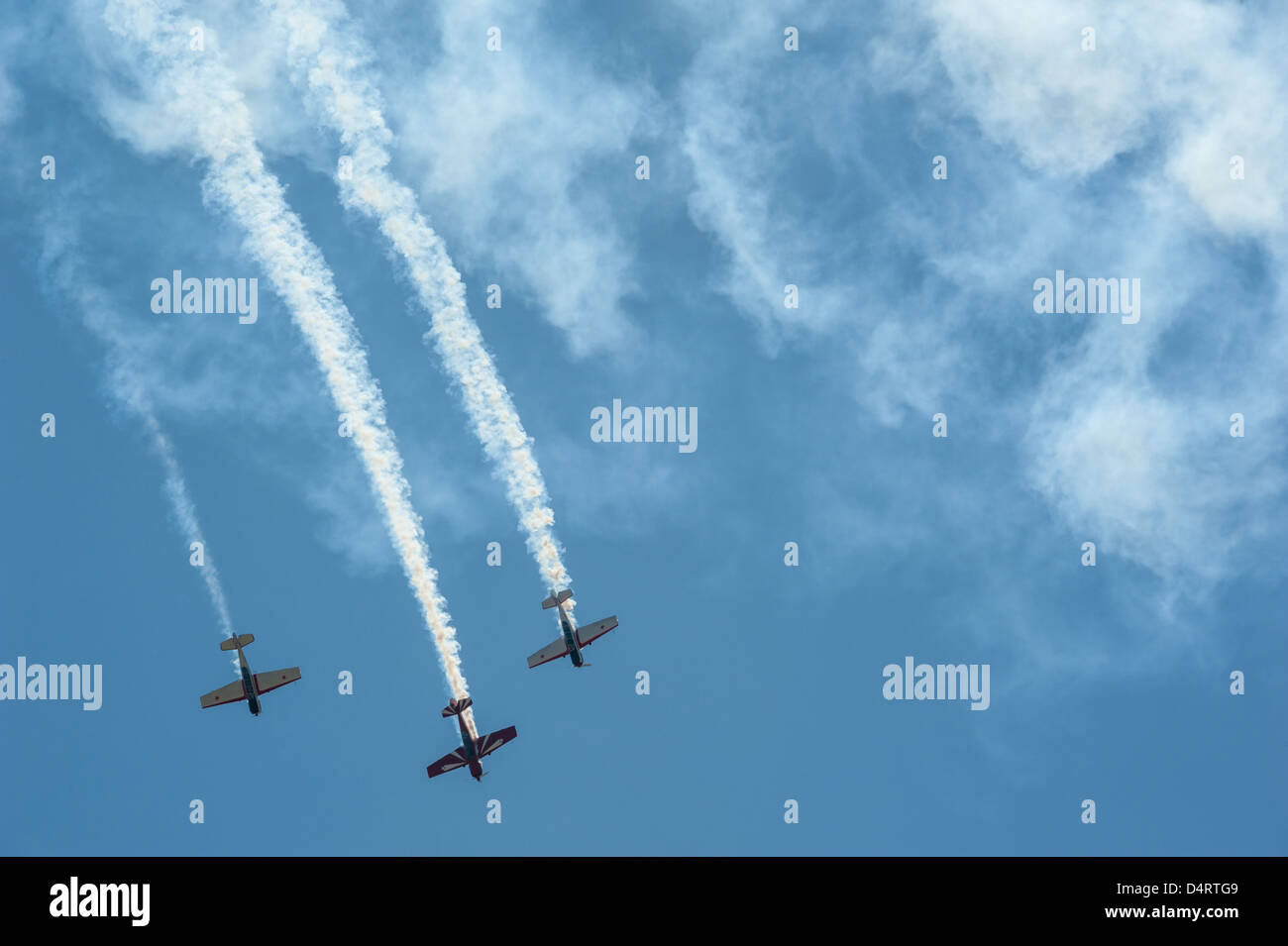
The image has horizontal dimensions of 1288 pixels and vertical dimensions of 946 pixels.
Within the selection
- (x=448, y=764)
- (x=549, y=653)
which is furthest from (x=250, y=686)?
(x=549, y=653)

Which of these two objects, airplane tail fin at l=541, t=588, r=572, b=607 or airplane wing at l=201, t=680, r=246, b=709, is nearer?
airplane tail fin at l=541, t=588, r=572, b=607

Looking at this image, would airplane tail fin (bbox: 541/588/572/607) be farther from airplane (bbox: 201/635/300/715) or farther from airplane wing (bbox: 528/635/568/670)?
airplane (bbox: 201/635/300/715)

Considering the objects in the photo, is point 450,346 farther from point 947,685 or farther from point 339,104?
point 947,685

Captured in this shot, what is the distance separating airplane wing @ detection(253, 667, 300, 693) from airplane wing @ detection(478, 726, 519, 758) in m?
9.21

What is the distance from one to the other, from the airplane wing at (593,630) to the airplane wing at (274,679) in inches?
521

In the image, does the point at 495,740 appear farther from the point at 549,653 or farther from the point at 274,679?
the point at 274,679

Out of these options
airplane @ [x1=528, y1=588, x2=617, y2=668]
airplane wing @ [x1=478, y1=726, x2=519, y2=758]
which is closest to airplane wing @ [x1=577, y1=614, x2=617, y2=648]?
airplane @ [x1=528, y1=588, x2=617, y2=668]

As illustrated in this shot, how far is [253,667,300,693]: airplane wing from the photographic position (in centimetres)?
8294

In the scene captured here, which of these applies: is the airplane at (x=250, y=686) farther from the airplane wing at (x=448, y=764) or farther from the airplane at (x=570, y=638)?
the airplane at (x=570, y=638)

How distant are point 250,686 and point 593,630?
15.9 meters

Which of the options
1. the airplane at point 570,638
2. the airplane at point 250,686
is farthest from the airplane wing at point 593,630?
the airplane at point 250,686

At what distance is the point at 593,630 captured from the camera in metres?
83.7
